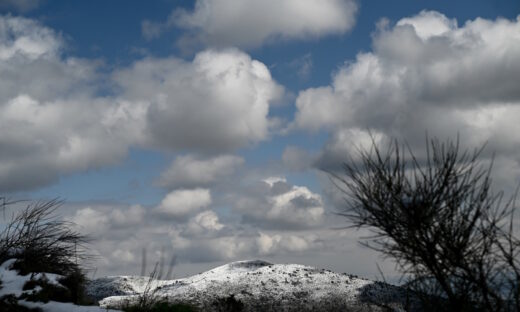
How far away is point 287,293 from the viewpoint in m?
16.3

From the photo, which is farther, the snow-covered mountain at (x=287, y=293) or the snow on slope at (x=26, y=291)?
the snow-covered mountain at (x=287, y=293)

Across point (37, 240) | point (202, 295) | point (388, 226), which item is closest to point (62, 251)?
point (37, 240)

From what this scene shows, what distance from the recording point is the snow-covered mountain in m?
14.7

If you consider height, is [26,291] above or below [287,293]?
below

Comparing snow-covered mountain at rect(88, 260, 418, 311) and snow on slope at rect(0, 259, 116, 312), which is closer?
snow on slope at rect(0, 259, 116, 312)

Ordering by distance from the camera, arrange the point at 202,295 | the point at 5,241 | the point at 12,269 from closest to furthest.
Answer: the point at 12,269
the point at 5,241
the point at 202,295

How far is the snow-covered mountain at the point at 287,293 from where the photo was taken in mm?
14742

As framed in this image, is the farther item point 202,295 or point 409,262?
point 202,295

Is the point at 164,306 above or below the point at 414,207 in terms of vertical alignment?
below

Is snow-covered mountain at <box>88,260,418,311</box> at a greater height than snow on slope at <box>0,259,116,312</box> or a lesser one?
greater

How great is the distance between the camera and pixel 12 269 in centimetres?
977

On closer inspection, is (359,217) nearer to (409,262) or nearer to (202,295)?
(409,262)

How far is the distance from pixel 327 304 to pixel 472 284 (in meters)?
9.12

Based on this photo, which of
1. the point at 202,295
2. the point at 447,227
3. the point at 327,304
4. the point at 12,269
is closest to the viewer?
the point at 447,227
